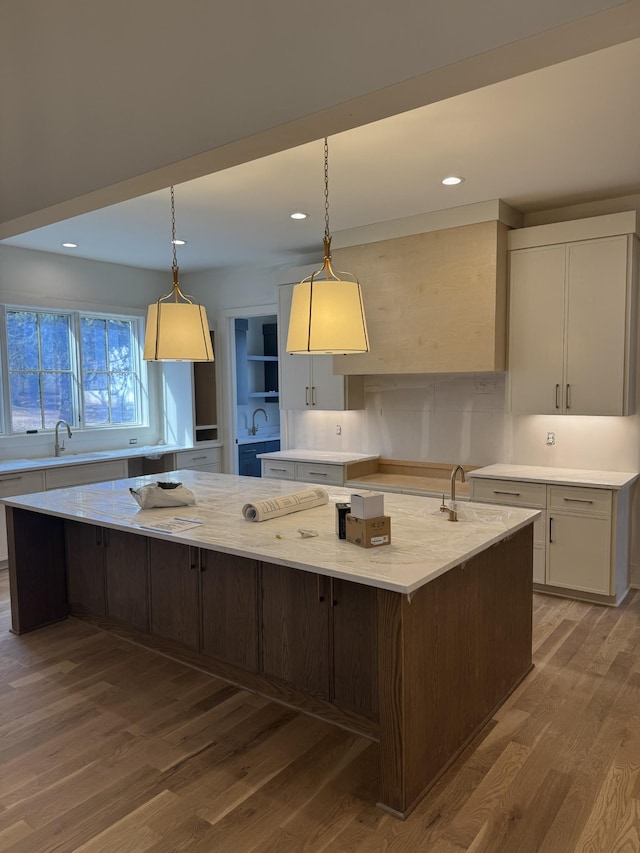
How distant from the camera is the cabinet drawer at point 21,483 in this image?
4723 mm

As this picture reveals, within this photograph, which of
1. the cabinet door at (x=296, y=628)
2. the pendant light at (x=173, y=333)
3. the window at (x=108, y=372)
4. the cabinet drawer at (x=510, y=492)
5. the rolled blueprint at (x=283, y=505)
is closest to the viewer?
the cabinet door at (x=296, y=628)

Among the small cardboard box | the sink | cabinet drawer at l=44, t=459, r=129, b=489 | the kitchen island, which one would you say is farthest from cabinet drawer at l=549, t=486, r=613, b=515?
cabinet drawer at l=44, t=459, r=129, b=489

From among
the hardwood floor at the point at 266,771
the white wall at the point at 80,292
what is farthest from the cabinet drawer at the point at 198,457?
the hardwood floor at the point at 266,771

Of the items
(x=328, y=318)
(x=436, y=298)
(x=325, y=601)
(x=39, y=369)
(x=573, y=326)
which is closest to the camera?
(x=328, y=318)

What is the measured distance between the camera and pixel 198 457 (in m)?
6.38

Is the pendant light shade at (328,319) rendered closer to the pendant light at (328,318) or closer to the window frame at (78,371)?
the pendant light at (328,318)

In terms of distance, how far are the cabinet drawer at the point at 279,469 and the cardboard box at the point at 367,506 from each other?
289 centimetres

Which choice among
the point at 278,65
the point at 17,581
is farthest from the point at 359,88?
the point at 17,581

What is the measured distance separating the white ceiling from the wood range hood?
26 cm

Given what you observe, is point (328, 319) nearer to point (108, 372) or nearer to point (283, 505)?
point (283, 505)

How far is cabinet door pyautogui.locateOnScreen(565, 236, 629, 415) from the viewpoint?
3.91 metres

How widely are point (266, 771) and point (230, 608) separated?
79 centimetres

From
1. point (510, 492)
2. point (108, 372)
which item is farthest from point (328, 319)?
point (108, 372)

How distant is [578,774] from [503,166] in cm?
307
